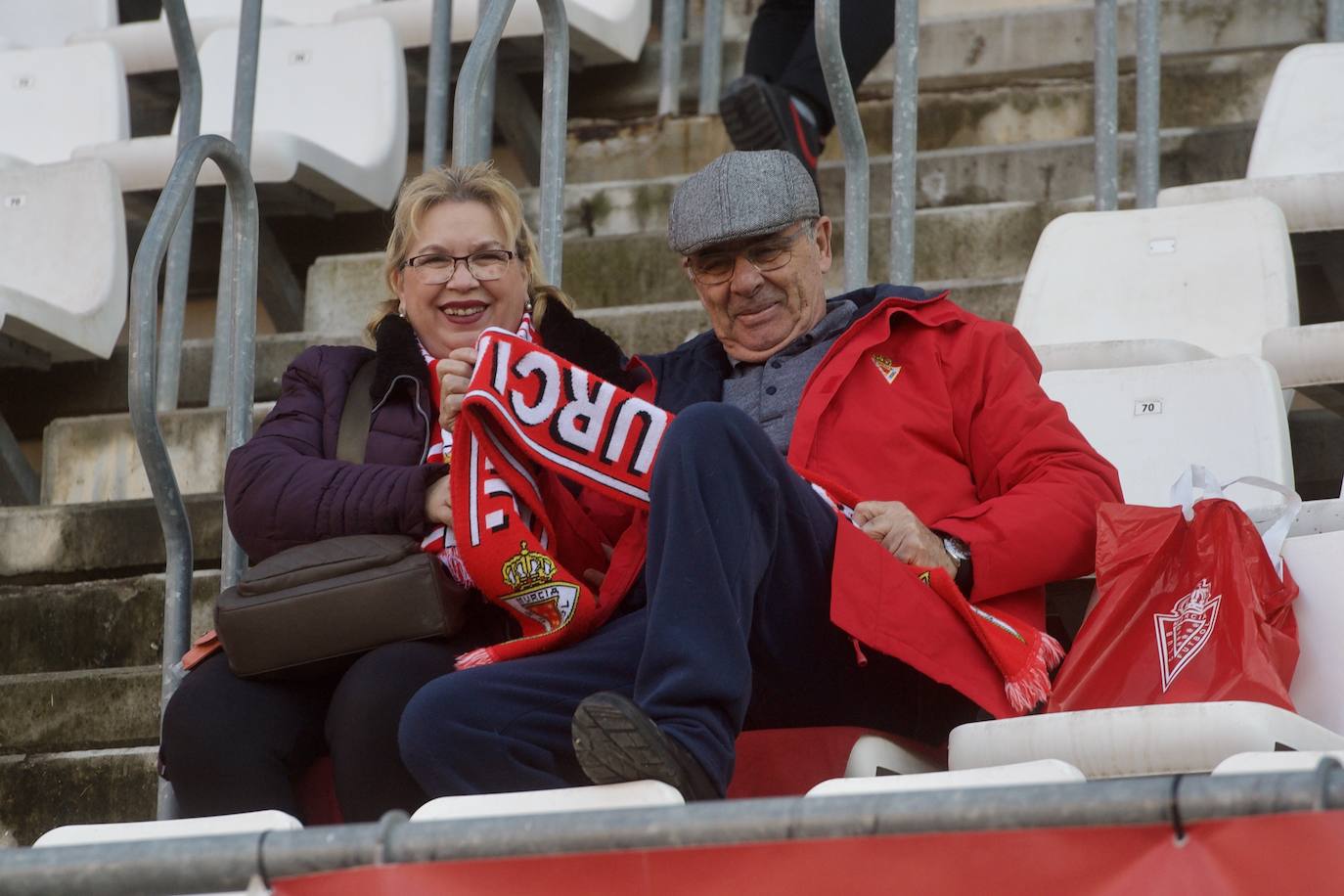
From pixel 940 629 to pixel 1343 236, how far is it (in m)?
1.75

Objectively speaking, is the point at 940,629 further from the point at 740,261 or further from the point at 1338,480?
the point at 1338,480

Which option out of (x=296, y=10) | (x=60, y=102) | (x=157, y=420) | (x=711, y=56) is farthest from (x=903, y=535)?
(x=296, y=10)

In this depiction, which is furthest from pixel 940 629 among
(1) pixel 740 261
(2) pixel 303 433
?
(2) pixel 303 433

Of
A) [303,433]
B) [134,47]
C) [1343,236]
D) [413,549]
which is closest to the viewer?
[413,549]

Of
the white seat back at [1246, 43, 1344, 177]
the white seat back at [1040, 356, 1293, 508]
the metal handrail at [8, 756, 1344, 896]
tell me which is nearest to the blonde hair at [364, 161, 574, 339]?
the white seat back at [1040, 356, 1293, 508]

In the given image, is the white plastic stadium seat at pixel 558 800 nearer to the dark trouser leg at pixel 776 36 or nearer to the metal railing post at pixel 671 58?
the dark trouser leg at pixel 776 36

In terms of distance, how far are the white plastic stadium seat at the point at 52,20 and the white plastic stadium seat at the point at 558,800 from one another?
4.74 meters

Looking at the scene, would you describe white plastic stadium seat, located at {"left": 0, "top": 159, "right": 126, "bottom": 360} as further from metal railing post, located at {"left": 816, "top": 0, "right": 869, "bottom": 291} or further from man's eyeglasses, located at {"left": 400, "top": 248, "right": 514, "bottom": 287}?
metal railing post, located at {"left": 816, "top": 0, "right": 869, "bottom": 291}

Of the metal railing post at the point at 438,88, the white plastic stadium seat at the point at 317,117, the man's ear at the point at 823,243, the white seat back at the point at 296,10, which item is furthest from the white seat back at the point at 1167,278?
the white seat back at the point at 296,10

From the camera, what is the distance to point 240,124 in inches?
170

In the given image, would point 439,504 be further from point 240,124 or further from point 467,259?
point 240,124

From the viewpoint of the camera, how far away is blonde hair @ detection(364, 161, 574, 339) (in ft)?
9.98

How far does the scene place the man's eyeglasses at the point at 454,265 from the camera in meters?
3.00

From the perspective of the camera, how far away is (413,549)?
103 inches
